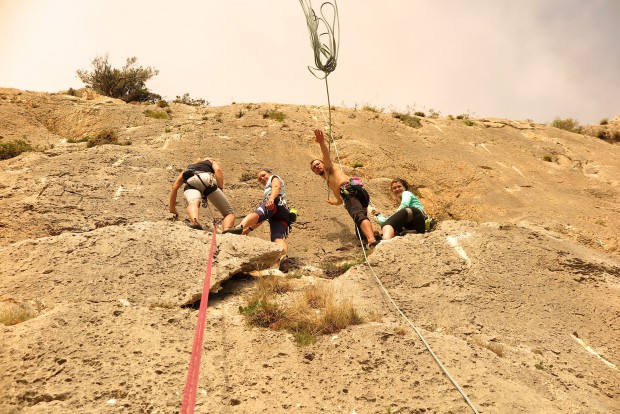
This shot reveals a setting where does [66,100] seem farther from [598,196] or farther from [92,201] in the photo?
[598,196]

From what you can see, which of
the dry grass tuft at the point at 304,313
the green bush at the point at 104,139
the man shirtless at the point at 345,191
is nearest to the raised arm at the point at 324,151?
the man shirtless at the point at 345,191

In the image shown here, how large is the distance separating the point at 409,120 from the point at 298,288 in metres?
11.2

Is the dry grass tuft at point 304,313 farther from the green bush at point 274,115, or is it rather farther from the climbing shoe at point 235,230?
the green bush at point 274,115

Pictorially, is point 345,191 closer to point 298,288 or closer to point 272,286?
point 298,288

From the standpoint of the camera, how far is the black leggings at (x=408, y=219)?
27.9ft

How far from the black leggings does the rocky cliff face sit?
0.59 meters

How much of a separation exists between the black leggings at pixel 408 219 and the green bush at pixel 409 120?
8.20 metres

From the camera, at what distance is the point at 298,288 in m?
6.65

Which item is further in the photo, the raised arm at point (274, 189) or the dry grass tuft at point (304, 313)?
the raised arm at point (274, 189)

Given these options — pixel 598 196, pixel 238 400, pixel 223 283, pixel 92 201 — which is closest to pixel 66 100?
pixel 92 201

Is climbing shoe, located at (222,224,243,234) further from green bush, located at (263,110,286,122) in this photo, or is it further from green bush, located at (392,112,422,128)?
Result: green bush, located at (392,112,422,128)

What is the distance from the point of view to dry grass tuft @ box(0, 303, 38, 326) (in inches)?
197

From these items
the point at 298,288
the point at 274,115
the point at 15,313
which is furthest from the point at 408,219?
the point at 274,115

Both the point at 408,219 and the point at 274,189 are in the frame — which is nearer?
the point at 274,189
